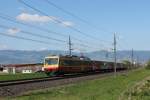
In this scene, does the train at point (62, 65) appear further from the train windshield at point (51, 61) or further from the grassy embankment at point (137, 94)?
the grassy embankment at point (137, 94)

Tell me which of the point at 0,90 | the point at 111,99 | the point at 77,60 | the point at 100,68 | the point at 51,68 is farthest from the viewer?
the point at 100,68

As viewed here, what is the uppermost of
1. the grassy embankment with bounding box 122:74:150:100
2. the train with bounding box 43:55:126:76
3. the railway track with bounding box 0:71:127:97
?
the train with bounding box 43:55:126:76

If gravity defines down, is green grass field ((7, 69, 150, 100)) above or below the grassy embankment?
below

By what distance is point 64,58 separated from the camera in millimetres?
63188

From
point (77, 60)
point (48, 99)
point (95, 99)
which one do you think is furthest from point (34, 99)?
point (77, 60)

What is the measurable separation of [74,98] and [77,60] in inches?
1807

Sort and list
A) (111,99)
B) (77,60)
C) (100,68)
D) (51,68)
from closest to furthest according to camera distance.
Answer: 1. (111,99)
2. (51,68)
3. (77,60)
4. (100,68)

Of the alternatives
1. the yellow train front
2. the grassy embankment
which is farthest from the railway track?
the yellow train front

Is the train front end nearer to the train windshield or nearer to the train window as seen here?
the train windshield

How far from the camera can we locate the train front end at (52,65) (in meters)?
60.8

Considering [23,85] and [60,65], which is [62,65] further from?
[23,85]

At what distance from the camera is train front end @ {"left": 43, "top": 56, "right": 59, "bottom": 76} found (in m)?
60.8

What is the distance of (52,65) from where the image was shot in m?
61.3

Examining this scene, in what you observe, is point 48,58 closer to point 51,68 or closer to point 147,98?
point 51,68
